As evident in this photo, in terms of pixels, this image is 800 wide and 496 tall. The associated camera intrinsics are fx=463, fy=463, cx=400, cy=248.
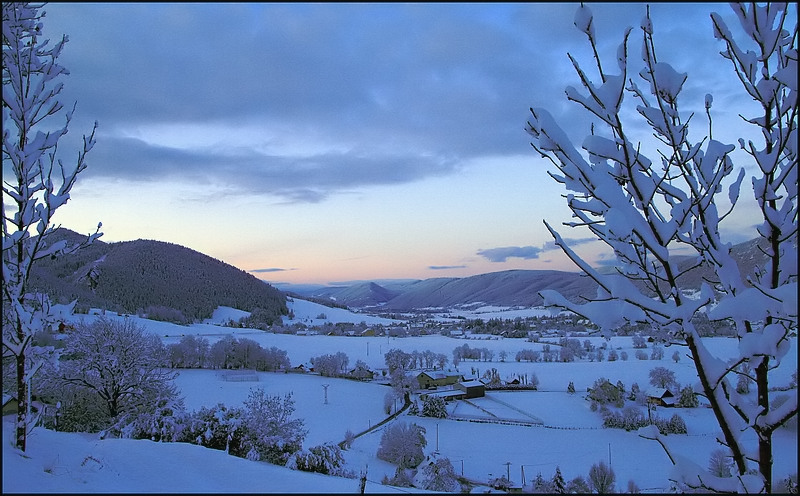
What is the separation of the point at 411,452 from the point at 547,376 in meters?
25.0

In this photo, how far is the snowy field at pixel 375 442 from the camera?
3.44 meters

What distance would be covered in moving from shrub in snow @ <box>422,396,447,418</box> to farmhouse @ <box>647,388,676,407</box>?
1290 centimetres

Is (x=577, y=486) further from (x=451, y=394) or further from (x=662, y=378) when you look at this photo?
(x=662, y=378)

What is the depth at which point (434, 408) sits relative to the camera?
27.2 meters

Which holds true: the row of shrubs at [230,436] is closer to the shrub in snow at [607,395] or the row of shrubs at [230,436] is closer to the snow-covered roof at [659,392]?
the shrub in snow at [607,395]

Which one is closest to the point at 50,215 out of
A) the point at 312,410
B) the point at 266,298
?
the point at 312,410

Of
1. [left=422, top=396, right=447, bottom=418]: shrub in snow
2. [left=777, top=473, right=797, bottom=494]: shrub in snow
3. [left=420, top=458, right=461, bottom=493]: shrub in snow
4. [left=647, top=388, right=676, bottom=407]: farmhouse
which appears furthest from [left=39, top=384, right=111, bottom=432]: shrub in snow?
[left=647, top=388, right=676, bottom=407]: farmhouse

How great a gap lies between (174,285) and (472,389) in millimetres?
67389

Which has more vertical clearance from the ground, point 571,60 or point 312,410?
point 571,60

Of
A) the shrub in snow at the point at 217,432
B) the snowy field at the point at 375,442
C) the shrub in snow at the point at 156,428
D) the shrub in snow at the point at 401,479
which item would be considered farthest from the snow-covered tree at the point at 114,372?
the shrub in snow at the point at 401,479

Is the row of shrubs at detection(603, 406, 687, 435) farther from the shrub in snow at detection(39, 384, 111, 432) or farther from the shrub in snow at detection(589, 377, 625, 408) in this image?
the shrub in snow at detection(39, 384, 111, 432)

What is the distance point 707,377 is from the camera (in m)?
2.23

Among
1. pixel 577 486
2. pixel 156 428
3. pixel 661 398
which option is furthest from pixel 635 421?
pixel 156 428

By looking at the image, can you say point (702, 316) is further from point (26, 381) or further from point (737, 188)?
point (26, 381)
